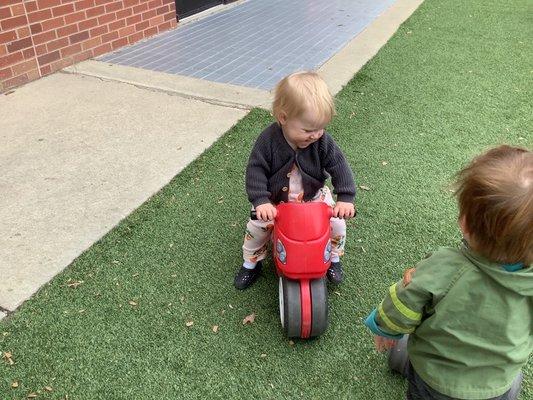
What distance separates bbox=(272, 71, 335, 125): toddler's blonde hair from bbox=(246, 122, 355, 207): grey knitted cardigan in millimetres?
189

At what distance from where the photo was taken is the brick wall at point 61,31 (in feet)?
14.7

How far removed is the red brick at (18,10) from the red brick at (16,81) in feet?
1.66

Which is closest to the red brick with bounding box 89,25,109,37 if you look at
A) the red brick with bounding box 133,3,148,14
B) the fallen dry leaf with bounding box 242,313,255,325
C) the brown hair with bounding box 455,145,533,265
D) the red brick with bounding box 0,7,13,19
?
the red brick with bounding box 133,3,148,14

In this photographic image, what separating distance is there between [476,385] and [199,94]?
11.7 feet

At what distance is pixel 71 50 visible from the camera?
5051mm

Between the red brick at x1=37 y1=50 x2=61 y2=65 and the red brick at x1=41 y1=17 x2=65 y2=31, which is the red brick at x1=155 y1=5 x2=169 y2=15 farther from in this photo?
the red brick at x1=37 y1=50 x2=61 y2=65

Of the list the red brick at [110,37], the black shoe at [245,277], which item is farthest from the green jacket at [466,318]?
the red brick at [110,37]

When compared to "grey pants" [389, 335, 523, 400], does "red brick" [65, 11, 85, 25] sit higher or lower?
higher

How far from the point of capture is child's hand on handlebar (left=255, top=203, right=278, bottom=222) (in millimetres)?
2217

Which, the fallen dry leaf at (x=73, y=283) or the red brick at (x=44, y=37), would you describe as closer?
the fallen dry leaf at (x=73, y=283)

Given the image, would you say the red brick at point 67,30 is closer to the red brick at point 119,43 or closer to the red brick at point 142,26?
the red brick at point 119,43

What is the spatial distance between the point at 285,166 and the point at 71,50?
11.7 ft

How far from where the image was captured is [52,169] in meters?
3.47

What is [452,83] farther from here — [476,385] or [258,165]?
[476,385]
